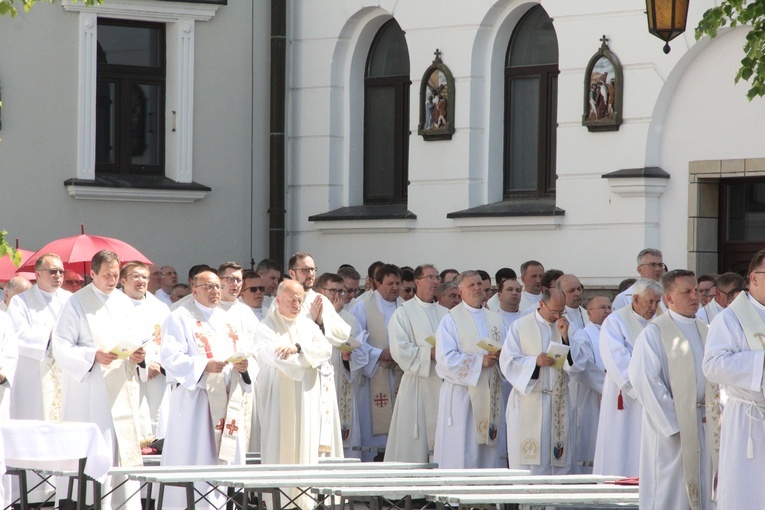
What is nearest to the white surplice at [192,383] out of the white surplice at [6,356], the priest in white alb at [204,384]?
the priest in white alb at [204,384]

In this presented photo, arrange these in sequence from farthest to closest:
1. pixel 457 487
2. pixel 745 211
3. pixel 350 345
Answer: pixel 745 211 → pixel 350 345 → pixel 457 487

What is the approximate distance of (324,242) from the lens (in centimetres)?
2020

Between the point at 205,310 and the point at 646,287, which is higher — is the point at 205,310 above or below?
below

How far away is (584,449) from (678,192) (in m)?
3.69

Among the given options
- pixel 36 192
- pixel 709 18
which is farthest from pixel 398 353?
pixel 36 192

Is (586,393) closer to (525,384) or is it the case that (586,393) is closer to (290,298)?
(525,384)

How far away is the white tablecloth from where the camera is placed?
10875 millimetres

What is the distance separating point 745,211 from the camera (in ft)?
56.7

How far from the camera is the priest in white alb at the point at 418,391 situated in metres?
15.2

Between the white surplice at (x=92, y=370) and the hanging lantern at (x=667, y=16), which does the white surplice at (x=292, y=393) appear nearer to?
the white surplice at (x=92, y=370)

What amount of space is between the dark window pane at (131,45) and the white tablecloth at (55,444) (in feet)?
30.1

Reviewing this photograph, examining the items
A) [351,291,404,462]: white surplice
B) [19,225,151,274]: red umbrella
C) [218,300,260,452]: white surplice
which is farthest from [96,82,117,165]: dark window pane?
[218,300,260,452]: white surplice

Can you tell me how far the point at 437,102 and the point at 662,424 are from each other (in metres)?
8.27

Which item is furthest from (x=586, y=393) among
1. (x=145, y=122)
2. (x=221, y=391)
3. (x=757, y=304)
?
(x=145, y=122)
